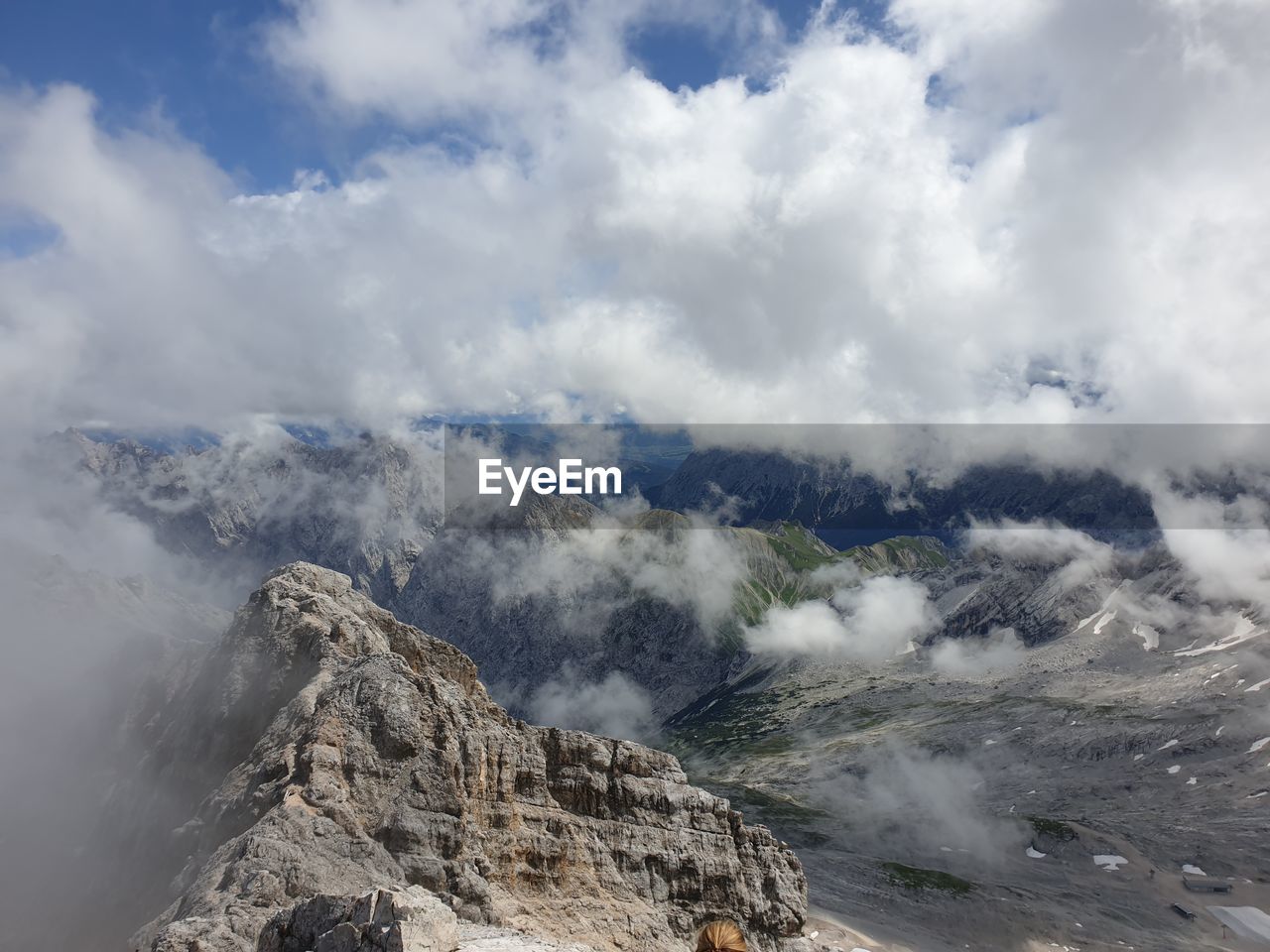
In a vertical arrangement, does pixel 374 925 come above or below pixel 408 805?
below

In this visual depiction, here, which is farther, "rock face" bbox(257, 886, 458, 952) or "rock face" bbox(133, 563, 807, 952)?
"rock face" bbox(133, 563, 807, 952)

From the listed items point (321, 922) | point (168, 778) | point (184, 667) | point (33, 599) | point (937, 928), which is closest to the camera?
point (321, 922)

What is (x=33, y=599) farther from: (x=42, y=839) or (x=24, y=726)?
(x=42, y=839)

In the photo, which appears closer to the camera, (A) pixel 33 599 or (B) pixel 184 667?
(B) pixel 184 667

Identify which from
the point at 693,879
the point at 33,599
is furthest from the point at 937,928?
the point at 33,599

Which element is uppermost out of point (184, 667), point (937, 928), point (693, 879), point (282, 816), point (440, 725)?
point (184, 667)

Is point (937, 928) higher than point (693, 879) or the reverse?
the reverse

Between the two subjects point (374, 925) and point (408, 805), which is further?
point (408, 805)

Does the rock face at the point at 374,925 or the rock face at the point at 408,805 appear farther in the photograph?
the rock face at the point at 408,805
